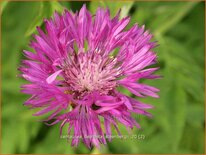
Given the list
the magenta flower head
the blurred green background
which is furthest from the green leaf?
the blurred green background

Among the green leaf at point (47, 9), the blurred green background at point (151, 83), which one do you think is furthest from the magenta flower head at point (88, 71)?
the blurred green background at point (151, 83)

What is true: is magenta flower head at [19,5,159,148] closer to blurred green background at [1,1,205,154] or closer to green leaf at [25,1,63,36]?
green leaf at [25,1,63,36]

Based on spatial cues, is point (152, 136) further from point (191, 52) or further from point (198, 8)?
point (198, 8)

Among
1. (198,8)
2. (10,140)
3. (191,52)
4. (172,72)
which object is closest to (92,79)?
(172,72)

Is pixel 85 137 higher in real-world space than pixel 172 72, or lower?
lower

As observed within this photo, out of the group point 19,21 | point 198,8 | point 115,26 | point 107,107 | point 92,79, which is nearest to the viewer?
point 107,107

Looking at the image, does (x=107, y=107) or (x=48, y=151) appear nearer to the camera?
(x=107, y=107)
